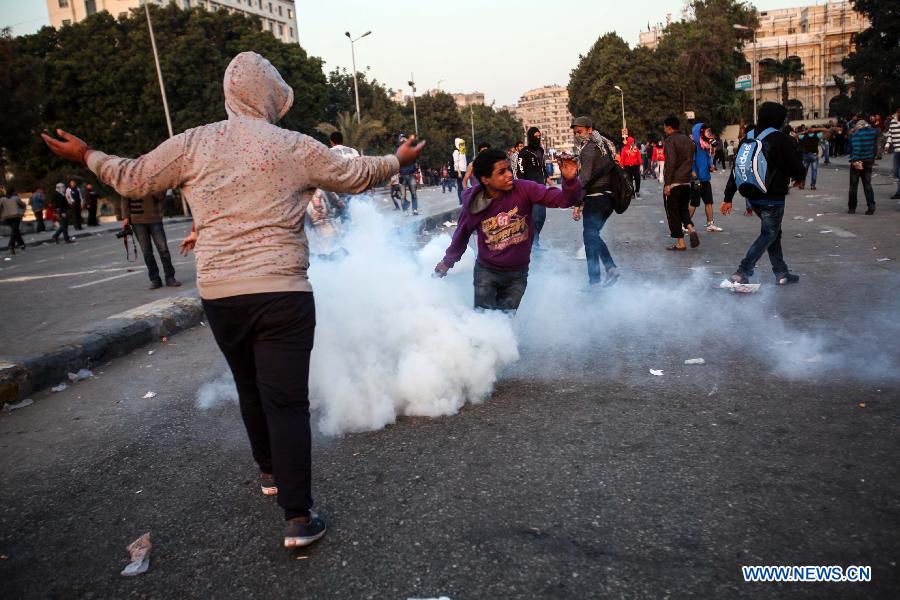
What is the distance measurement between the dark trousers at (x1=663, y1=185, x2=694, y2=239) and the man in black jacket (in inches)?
100

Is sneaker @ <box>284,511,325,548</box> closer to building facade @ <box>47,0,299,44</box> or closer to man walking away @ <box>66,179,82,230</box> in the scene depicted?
man walking away @ <box>66,179,82,230</box>

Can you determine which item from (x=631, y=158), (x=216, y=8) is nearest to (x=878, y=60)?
(x=631, y=158)

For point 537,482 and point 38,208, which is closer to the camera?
point 537,482

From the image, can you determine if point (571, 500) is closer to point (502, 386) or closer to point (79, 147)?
point (502, 386)

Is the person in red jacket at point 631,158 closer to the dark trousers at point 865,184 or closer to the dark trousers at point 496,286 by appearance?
the dark trousers at point 865,184

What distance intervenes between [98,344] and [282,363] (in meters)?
4.50

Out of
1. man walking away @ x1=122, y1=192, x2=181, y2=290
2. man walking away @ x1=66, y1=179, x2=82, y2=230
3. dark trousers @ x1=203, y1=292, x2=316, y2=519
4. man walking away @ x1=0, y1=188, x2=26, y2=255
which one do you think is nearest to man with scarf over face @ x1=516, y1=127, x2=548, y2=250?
man walking away @ x1=122, y1=192, x2=181, y2=290

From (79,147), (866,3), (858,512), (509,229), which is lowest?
(858,512)

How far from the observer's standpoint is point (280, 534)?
294 cm

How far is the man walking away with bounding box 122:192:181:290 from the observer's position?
32.7 ft

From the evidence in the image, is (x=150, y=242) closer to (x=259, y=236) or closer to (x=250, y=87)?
(x=250, y=87)

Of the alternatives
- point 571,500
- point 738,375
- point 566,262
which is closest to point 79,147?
point 571,500

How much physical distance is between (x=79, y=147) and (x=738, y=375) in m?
4.08

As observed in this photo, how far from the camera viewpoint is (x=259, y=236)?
2.82 meters
